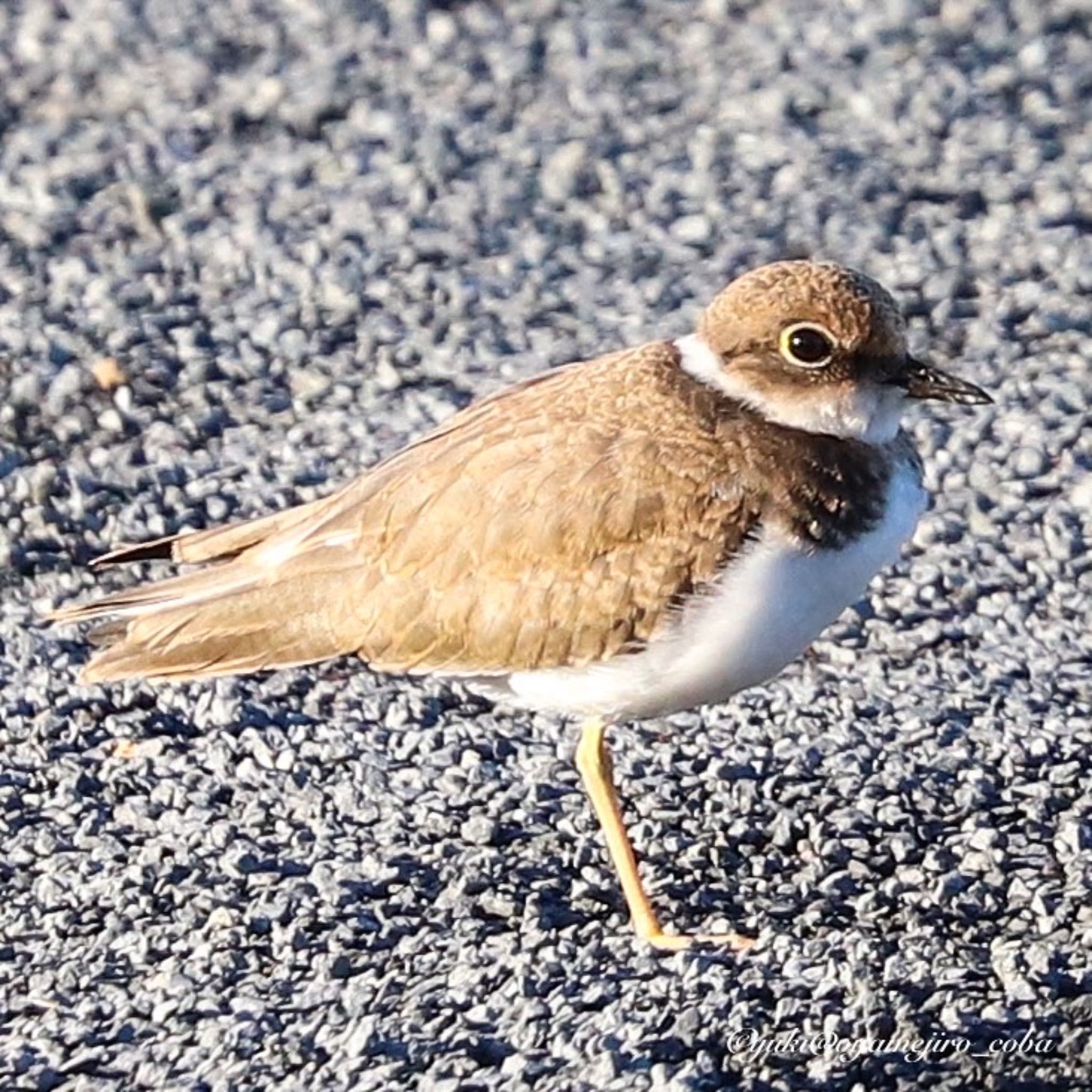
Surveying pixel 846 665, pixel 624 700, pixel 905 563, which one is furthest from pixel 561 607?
pixel 905 563

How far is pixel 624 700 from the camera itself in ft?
19.2

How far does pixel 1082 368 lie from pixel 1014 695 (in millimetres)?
1953

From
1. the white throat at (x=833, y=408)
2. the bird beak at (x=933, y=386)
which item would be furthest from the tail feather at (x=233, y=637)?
the bird beak at (x=933, y=386)

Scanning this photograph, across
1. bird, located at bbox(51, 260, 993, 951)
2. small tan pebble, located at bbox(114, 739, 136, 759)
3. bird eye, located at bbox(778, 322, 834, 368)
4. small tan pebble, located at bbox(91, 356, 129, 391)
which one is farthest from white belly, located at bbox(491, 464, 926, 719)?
small tan pebble, located at bbox(91, 356, 129, 391)

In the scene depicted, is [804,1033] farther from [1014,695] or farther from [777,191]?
[777,191]

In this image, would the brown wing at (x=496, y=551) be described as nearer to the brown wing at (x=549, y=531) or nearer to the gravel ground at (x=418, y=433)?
the brown wing at (x=549, y=531)

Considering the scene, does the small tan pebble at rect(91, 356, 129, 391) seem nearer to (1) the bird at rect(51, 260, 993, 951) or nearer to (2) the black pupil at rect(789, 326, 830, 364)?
(1) the bird at rect(51, 260, 993, 951)

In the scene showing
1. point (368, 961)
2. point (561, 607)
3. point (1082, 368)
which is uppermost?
point (561, 607)

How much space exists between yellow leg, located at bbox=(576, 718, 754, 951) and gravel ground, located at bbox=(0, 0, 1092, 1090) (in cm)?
7

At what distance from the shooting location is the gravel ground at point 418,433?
18.5 ft

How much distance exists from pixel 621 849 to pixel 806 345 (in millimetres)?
1300

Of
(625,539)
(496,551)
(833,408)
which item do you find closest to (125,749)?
(496,551)

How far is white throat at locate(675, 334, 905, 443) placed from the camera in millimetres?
5957

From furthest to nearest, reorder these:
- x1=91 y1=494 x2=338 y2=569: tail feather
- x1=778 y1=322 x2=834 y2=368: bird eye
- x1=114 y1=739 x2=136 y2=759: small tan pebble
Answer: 1. x1=114 y1=739 x2=136 y2=759: small tan pebble
2. x1=91 y1=494 x2=338 y2=569: tail feather
3. x1=778 y1=322 x2=834 y2=368: bird eye
